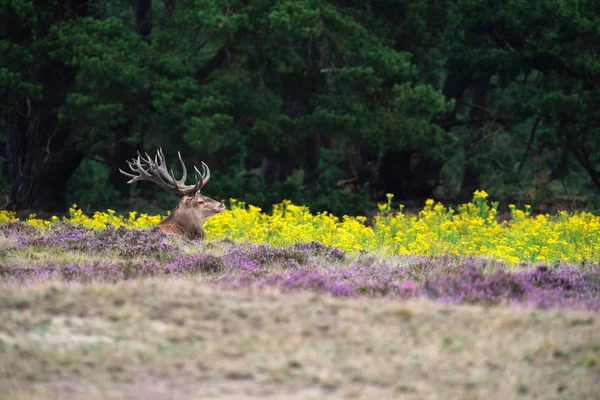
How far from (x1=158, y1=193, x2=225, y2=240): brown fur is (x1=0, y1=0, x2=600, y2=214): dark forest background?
6.71 meters

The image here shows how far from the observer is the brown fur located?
13.9m

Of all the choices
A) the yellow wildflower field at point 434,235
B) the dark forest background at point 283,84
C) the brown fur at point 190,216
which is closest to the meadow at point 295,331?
the yellow wildflower field at point 434,235

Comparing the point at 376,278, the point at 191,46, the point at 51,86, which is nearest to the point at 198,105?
the point at 191,46

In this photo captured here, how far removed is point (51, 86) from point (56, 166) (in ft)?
6.59

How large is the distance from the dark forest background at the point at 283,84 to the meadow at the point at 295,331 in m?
11.1

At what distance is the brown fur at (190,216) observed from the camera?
13.9 meters

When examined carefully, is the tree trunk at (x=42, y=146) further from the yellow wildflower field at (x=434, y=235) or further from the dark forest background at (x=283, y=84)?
the yellow wildflower field at (x=434, y=235)

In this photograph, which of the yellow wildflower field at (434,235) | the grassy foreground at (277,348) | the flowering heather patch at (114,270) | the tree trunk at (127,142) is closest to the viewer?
the grassy foreground at (277,348)

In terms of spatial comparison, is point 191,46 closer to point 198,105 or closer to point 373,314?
point 198,105

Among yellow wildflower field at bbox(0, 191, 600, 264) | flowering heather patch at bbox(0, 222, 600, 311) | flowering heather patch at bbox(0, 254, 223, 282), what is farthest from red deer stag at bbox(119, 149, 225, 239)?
flowering heather patch at bbox(0, 254, 223, 282)

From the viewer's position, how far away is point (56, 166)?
23266mm

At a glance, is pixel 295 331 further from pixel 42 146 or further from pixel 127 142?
pixel 42 146

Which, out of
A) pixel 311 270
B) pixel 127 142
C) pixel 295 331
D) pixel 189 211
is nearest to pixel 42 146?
pixel 127 142

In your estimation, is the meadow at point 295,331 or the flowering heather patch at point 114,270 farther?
the flowering heather patch at point 114,270
